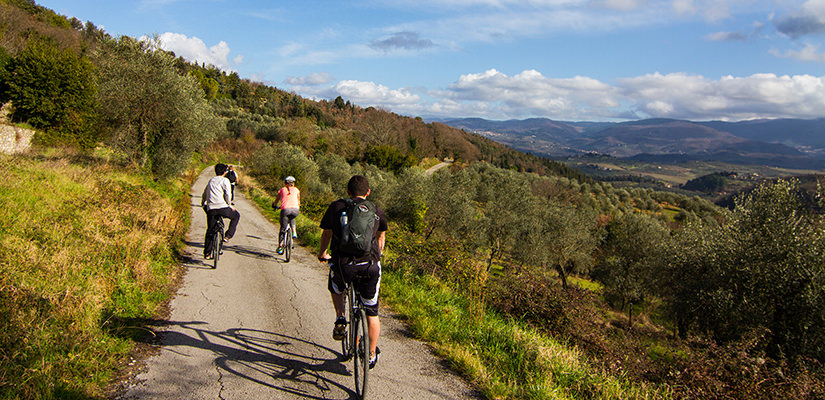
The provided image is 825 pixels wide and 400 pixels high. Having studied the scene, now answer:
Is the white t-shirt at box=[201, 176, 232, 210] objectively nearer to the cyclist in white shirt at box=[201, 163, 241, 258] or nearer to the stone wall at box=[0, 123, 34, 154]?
the cyclist in white shirt at box=[201, 163, 241, 258]

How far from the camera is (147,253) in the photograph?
287 inches

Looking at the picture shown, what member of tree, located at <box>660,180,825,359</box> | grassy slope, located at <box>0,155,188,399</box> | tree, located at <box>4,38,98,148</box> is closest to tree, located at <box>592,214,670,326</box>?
tree, located at <box>660,180,825,359</box>

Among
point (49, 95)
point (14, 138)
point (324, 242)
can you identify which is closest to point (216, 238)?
point (324, 242)

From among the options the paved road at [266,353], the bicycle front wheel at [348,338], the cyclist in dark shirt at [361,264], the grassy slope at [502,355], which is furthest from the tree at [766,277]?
the cyclist in dark shirt at [361,264]

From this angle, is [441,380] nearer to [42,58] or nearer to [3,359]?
[3,359]

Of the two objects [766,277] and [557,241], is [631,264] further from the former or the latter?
[766,277]

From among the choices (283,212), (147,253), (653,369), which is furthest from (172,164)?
(653,369)

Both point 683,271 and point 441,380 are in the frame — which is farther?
point 683,271

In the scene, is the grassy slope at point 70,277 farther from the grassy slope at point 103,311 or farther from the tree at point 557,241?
the tree at point 557,241

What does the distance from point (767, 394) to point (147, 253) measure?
1030cm

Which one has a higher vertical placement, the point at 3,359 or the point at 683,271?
the point at 3,359

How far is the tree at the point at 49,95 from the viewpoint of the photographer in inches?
1156

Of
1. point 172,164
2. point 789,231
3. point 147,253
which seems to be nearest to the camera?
point 147,253

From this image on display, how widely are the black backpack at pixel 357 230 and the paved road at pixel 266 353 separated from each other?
5.08 ft
